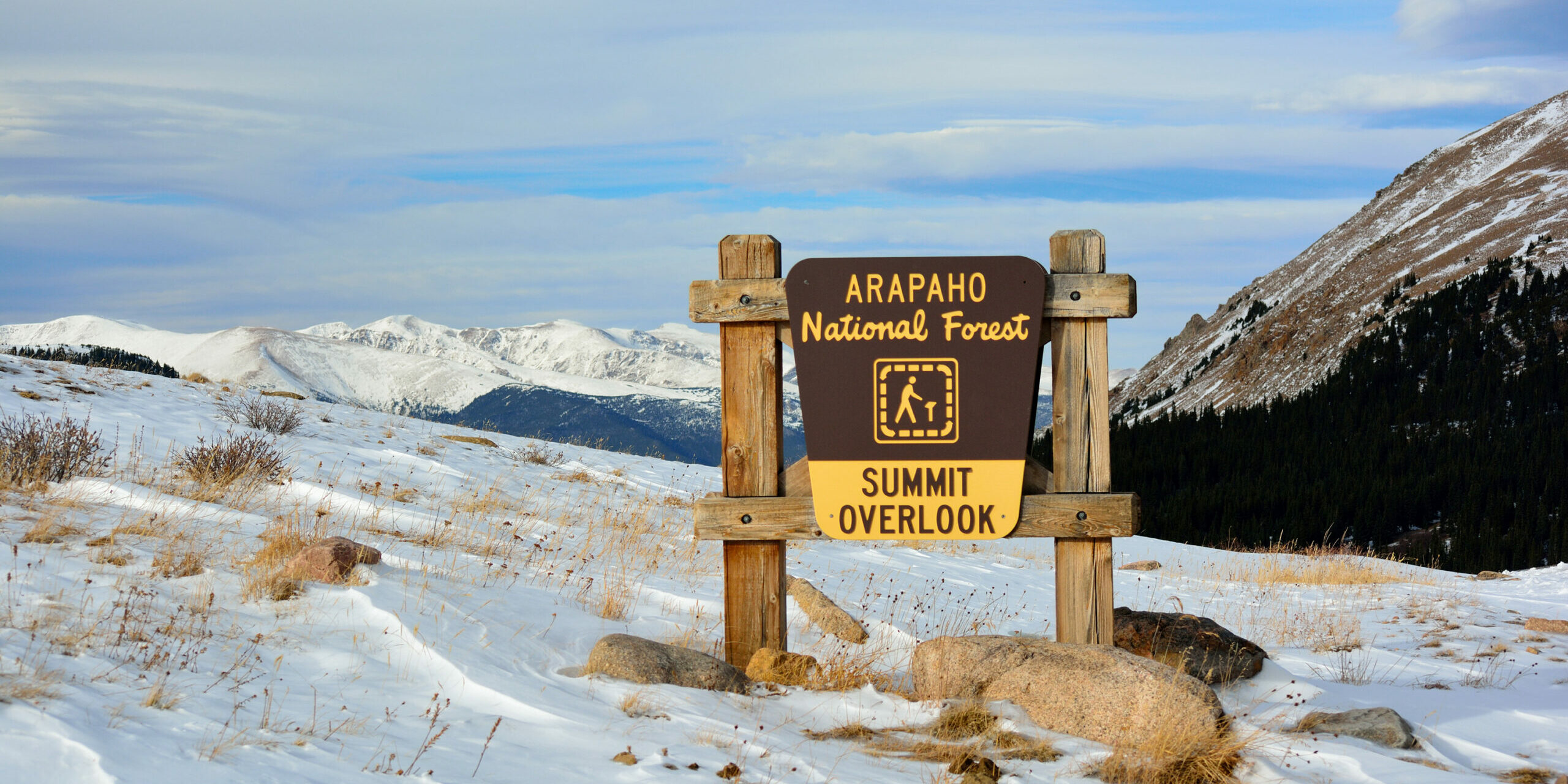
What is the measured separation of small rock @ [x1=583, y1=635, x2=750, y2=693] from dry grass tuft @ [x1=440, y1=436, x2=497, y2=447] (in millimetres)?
12908

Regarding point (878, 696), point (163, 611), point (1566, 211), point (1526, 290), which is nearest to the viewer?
point (163, 611)

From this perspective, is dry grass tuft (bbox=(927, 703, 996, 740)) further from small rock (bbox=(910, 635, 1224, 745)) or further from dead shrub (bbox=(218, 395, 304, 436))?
dead shrub (bbox=(218, 395, 304, 436))

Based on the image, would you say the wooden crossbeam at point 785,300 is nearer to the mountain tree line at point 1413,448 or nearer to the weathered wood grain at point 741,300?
the weathered wood grain at point 741,300

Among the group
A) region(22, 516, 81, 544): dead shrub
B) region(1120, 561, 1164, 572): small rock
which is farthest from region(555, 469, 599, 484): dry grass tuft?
region(22, 516, 81, 544): dead shrub

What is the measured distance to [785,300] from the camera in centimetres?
541

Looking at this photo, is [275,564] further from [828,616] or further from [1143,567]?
[1143,567]

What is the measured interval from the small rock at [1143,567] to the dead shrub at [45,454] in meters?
11.9

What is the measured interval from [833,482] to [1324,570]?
9.50 meters

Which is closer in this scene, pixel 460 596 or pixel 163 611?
pixel 163 611

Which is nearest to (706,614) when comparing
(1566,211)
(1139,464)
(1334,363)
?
(1139,464)

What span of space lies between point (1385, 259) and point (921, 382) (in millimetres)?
76813

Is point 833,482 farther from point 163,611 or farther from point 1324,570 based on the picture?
point 1324,570

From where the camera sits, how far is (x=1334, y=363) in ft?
199

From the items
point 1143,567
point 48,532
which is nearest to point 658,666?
point 48,532
